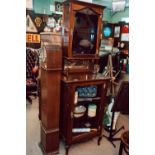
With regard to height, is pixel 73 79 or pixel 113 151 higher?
pixel 73 79

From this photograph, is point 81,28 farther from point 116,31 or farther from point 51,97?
point 116,31

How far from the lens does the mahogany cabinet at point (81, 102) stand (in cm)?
201

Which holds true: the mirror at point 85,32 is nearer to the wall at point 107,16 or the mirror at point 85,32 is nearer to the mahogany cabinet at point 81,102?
the mahogany cabinet at point 81,102

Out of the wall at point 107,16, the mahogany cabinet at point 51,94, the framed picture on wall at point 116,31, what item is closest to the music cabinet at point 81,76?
the mahogany cabinet at point 51,94

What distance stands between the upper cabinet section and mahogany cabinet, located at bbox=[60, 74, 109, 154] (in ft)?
1.03

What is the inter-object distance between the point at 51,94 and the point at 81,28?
871 millimetres

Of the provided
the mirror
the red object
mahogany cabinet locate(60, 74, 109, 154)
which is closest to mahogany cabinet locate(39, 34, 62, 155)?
mahogany cabinet locate(60, 74, 109, 154)

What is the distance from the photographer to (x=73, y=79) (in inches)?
79.7

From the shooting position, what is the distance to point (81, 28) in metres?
2.12

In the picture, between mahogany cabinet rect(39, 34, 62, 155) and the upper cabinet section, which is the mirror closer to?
the upper cabinet section

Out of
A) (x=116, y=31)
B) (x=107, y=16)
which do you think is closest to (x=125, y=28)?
(x=116, y=31)
